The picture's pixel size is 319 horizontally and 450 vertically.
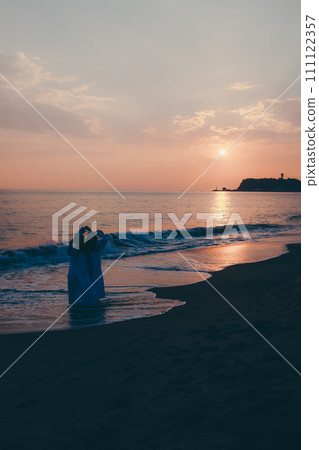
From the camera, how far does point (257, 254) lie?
A: 15.8 m

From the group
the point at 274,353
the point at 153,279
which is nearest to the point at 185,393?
the point at 274,353

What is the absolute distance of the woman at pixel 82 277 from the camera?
6988mm

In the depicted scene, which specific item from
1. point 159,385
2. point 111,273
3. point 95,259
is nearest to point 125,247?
point 111,273

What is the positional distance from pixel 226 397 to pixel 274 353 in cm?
120

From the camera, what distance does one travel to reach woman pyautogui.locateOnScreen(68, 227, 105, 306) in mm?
6988

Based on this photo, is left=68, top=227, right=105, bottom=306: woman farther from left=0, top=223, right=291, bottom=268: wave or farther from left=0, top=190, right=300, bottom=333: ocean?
left=0, top=223, right=291, bottom=268: wave

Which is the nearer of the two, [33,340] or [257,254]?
[33,340]

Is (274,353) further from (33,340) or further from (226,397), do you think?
(33,340)

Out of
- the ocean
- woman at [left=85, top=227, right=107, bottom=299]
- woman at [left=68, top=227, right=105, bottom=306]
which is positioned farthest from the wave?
woman at [left=85, top=227, right=107, bottom=299]

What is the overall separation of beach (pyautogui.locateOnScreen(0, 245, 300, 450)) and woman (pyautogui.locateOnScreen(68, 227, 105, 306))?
1373mm

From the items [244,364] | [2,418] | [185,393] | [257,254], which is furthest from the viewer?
[257,254]

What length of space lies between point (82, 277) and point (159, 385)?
373 cm

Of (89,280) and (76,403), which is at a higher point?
(89,280)

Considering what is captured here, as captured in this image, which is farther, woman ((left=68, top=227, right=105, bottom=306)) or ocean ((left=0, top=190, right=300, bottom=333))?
woman ((left=68, top=227, right=105, bottom=306))
